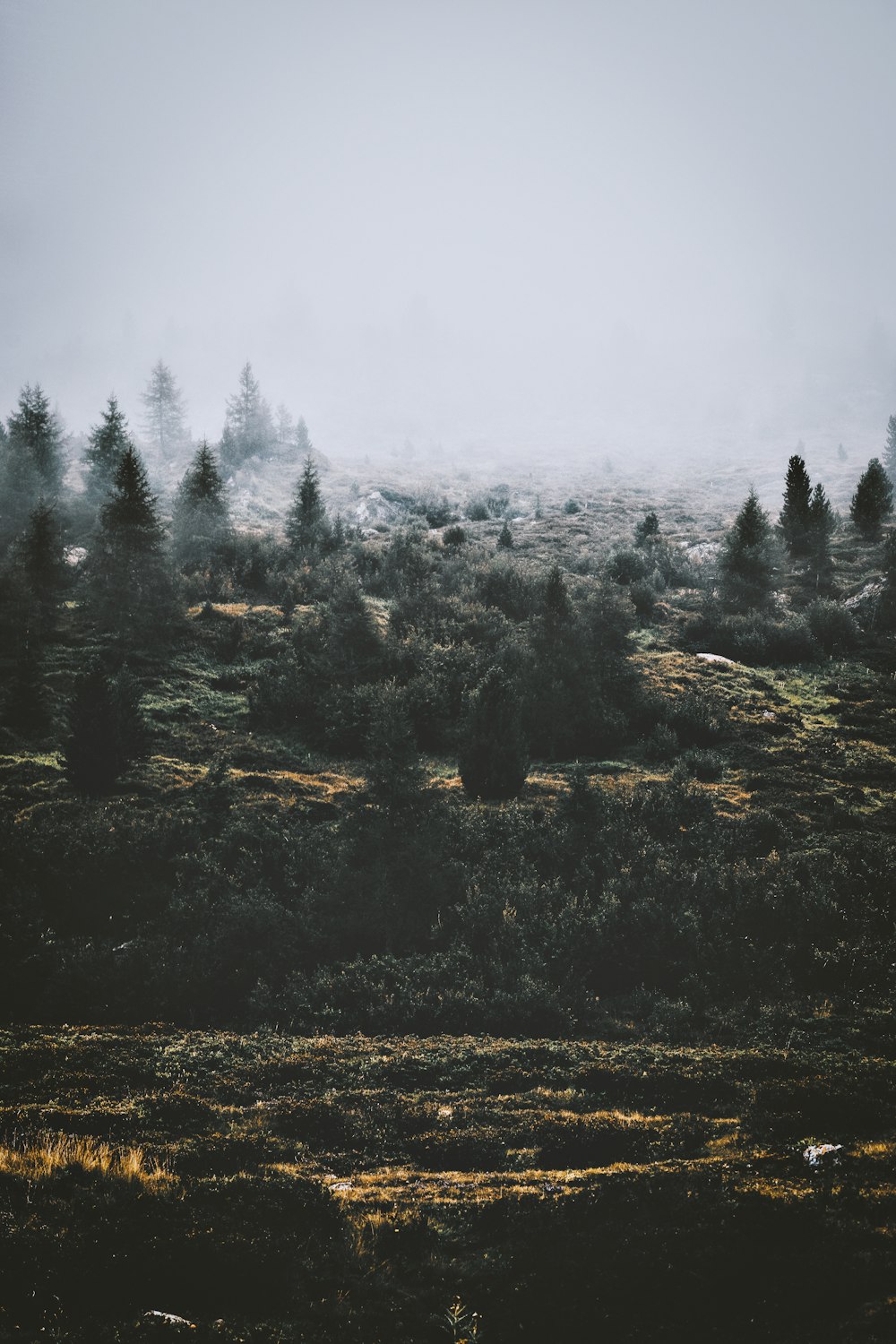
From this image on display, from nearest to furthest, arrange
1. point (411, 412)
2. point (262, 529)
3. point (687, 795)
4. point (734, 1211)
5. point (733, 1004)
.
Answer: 1. point (734, 1211)
2. point (733, 1004)
3. point (687, 795)
4. point (262, 529)
5. point (411, 412)

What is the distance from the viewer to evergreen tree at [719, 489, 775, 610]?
32188mm

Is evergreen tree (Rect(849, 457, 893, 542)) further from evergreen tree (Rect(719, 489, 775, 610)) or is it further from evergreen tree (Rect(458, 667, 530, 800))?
evergreen tree (Rect(458, 667, 530, 800))

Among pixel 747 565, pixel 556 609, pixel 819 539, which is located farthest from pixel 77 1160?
pixel 819 539

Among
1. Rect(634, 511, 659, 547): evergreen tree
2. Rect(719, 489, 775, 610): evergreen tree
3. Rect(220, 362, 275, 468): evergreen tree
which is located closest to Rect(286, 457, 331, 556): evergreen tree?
Rect(634, 511, 659, 547): evergreen tree

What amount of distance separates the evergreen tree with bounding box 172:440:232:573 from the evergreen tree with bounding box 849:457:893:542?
37.3m

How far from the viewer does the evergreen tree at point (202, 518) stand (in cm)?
3731

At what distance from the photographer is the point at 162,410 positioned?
90.8 metres

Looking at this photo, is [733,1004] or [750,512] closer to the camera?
[733,1004]

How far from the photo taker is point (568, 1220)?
764cm

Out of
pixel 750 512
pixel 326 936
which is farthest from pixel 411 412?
pixel 326 936

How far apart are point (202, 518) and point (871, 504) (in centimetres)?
3937

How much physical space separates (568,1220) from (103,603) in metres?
25.8

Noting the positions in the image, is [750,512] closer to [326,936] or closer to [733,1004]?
[733,1004]

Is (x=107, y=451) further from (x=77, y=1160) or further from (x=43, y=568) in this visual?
(x=77, y=1160)
